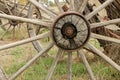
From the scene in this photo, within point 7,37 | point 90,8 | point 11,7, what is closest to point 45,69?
point 90,8

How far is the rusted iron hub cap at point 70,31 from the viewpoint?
3672 millimetres

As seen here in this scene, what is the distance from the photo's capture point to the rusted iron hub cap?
12.0 feet

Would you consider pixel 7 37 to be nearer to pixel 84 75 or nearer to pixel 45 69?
pixel 45 69

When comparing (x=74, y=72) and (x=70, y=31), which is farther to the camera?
(x=74, y=72)

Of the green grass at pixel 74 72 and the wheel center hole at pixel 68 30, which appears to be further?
the green grass at pixel 74 72

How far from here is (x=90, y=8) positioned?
5.86m

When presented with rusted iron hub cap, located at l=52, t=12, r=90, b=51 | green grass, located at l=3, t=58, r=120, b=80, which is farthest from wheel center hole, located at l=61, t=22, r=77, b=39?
green grass, located at l=3, t=58, r=120, b=80

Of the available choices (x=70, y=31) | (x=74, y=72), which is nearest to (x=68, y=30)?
(x=70, y=31)

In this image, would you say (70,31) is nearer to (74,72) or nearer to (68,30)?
(68,30)

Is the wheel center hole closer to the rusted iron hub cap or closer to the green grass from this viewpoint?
the rusted iron hub cap

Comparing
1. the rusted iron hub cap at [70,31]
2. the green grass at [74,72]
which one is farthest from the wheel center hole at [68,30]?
the green grass at [74,72]

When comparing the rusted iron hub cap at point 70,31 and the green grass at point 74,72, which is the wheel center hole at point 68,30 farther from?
the green grass at point 74,72

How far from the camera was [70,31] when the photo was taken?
12.1 feet

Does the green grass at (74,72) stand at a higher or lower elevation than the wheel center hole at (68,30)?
lower
